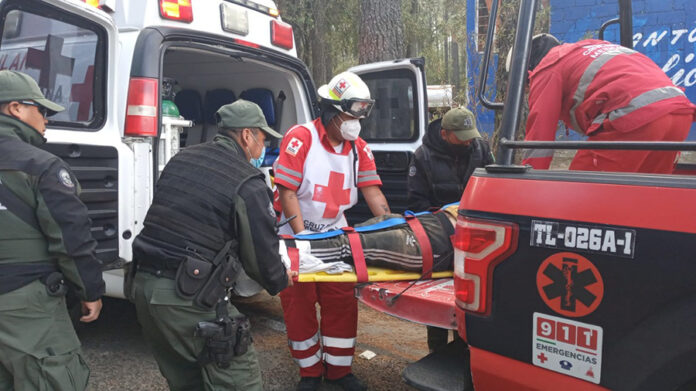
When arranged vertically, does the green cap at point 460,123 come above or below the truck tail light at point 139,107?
below

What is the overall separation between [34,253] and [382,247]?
1.59 m

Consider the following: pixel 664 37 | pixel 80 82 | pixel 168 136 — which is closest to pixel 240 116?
pixel 80 82

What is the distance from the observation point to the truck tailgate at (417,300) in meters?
2.49

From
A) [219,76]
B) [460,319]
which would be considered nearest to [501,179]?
[460,319]


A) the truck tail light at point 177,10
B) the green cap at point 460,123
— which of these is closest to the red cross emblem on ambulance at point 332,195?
the green cap at point 460,123

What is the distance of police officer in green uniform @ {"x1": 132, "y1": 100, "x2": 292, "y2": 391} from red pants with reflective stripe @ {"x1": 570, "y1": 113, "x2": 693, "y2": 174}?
128 cm

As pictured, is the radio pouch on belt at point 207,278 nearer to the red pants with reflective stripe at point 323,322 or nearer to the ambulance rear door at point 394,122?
the red pants with reflective stripe at point 323,322

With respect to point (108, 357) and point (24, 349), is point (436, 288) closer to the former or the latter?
point (24, 349)

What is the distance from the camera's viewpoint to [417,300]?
263 cm

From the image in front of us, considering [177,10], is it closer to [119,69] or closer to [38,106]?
[119,69]

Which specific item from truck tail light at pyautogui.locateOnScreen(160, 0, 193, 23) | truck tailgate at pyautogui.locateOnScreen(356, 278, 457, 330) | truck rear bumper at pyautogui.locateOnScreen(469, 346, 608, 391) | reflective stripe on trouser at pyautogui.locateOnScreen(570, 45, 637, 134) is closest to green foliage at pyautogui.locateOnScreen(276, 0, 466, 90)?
truck tail light at pyautogui.locateOnScreen(160, 0, 193, 23)

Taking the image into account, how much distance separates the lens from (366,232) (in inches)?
127

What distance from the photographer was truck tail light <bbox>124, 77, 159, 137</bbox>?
345cm

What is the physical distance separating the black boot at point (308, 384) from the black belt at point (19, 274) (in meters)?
1.56
